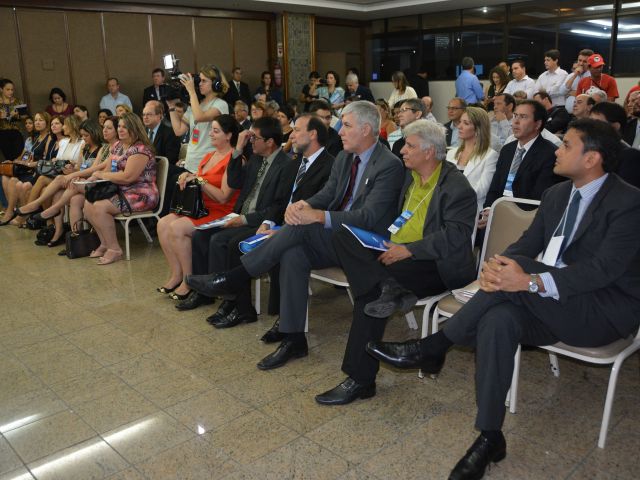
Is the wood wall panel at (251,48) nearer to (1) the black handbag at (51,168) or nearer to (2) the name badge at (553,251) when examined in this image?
(1) the black handbag at (51,168)

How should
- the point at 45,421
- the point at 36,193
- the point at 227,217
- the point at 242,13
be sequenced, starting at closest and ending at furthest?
1. the point at 45,421
2. the point at 227,217
3. the point at 36,193
4. the point at 242,13

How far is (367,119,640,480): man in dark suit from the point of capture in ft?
7.08

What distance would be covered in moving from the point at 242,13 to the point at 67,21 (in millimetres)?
3586

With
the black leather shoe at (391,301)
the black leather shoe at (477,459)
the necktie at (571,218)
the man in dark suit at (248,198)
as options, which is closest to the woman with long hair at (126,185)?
the man in dark suit at (248,198)

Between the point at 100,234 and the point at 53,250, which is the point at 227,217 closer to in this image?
the point at 100,234

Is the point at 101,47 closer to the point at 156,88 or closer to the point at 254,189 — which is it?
the point at 156,88

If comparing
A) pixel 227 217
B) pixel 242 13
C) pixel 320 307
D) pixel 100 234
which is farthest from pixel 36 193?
pixel 242 13

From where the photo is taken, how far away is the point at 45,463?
7.59 ft

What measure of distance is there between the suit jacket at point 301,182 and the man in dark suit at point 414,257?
0.75 meters

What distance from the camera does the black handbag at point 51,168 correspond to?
6262 mm

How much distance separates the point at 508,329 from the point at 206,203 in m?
2.66

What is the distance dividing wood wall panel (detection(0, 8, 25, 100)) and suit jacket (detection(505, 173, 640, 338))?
995 cm

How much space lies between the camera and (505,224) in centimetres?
286

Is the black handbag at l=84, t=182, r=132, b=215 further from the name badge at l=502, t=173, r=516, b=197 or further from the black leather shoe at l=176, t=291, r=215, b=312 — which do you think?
the name badge at l=502, t=173, r=516, b=197
